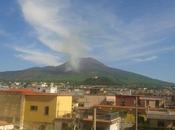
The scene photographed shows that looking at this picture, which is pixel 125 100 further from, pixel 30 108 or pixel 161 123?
pixel 30 108

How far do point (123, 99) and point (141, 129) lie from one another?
61.7ft

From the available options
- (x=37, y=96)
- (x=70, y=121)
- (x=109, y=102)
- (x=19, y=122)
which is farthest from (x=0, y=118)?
(x=109, y=102)

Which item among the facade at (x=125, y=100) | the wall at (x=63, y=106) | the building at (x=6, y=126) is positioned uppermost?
the facade at (x=125, y=100)

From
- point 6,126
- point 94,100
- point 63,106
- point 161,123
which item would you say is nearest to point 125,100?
point 94,100

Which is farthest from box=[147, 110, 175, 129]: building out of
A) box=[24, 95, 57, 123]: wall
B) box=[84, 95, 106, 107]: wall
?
box=[84, 95, 106, 107]: wall

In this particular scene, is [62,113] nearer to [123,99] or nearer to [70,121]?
[70,121]

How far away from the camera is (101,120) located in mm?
41906

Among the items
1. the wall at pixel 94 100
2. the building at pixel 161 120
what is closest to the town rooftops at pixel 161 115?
the building at pixel 161 120

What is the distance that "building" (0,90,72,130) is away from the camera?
44.3 meters

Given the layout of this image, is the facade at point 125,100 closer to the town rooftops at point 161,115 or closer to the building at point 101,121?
the town rooftops at point 161,115

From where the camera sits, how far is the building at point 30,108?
4428 centimetres

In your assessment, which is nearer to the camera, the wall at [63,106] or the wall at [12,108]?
the wall at [63,106]

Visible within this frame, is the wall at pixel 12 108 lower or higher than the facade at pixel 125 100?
lower

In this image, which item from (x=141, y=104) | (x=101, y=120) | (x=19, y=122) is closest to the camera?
(x=101, y=120)
